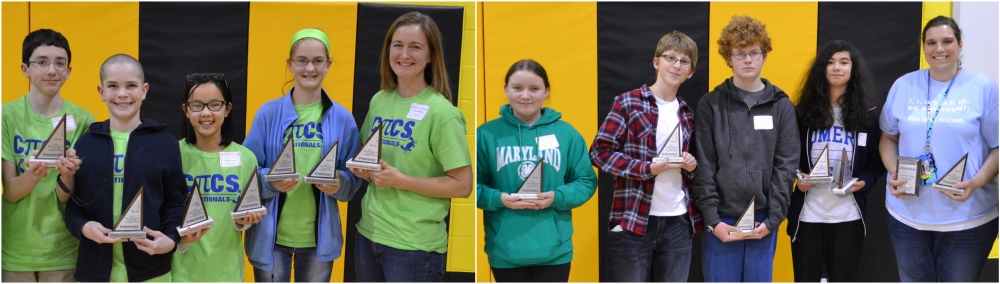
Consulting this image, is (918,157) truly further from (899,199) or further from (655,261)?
(655,261)

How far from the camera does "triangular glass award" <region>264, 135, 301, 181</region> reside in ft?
9.88

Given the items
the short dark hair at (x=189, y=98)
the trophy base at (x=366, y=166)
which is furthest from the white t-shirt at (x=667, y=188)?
the short dark hair at (x=189, y=98)

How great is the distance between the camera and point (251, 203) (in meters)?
2.98

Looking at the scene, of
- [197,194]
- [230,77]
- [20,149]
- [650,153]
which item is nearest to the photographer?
[197,194]

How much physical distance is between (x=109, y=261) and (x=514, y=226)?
1.74 metres

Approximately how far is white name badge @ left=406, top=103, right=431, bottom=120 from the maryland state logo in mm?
535

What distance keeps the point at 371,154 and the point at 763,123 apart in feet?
6.27

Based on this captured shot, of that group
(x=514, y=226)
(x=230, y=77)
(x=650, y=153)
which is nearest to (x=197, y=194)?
(x=514, y=226)

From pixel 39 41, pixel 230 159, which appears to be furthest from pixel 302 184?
pixel 39 41

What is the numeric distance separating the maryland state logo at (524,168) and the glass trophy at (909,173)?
183cm

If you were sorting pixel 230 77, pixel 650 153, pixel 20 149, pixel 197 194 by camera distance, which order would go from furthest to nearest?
1. pixel 230 77
2. pixel 650 153
3. pixel 20 149
4. pixel 197 194

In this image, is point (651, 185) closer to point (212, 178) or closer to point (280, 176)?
point (280, 176)

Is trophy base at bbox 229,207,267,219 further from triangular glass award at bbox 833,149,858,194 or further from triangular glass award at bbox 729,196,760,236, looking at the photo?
triangular glass award at bbox 833,149,858,194

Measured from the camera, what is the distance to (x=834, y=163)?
11.8ft
